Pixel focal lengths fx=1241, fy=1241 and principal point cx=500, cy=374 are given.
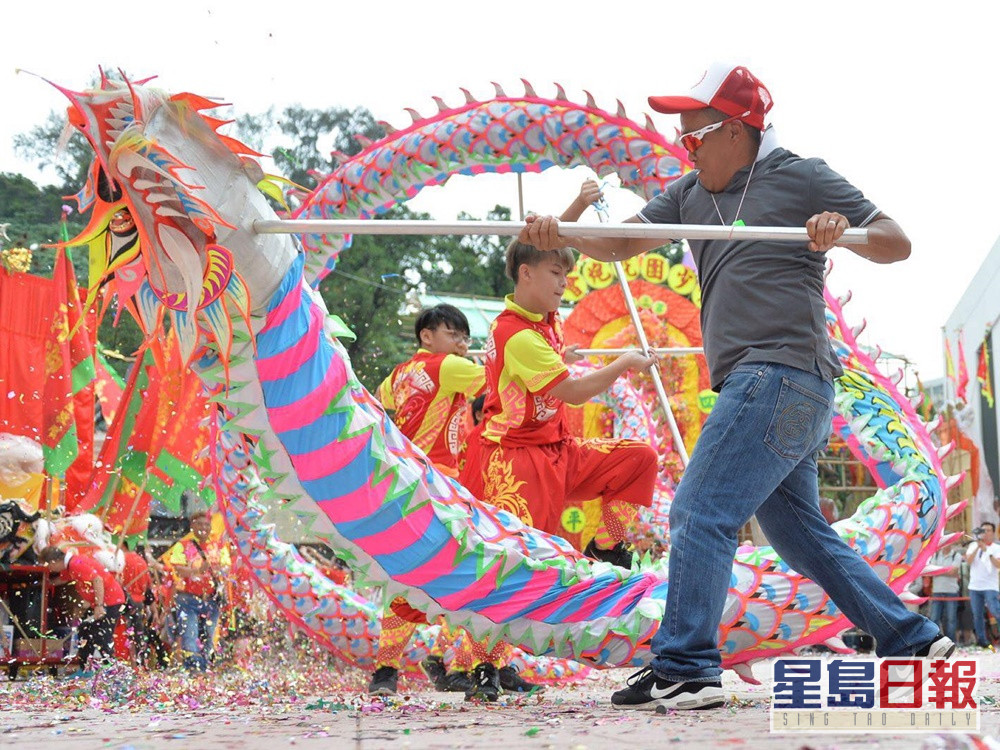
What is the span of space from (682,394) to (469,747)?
11.0m

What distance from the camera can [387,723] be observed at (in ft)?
10.00

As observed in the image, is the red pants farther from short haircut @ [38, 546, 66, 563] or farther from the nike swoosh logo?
short haircut @ [38, 546, 66, 563]

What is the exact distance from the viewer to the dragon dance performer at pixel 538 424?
4.25m

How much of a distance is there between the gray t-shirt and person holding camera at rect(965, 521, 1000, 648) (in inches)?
339

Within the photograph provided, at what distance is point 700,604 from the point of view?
310 cm

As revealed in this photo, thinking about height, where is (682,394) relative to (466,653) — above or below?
above

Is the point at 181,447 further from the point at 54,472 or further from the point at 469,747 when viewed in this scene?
the point at 469,747

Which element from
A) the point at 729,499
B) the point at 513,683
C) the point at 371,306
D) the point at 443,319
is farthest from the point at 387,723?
the point at 371,306

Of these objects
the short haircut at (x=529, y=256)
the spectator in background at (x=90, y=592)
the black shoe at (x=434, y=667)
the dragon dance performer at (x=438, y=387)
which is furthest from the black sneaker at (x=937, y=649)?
the spectator in background at (x=90, y=592)

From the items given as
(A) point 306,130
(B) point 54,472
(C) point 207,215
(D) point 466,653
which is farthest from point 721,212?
(A) point 306,130

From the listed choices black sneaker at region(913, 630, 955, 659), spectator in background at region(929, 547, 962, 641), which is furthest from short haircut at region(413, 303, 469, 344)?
spectator in background at region(929, 547, 962, 641)

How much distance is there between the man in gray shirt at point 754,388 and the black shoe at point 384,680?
1456 millimetres

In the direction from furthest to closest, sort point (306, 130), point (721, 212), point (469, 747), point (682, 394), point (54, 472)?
point (306, 130) < point (682, 394) < point (54, 472) < point (721, 212) < point (469, 747)

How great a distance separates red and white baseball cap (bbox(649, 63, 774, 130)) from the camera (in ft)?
10.6
